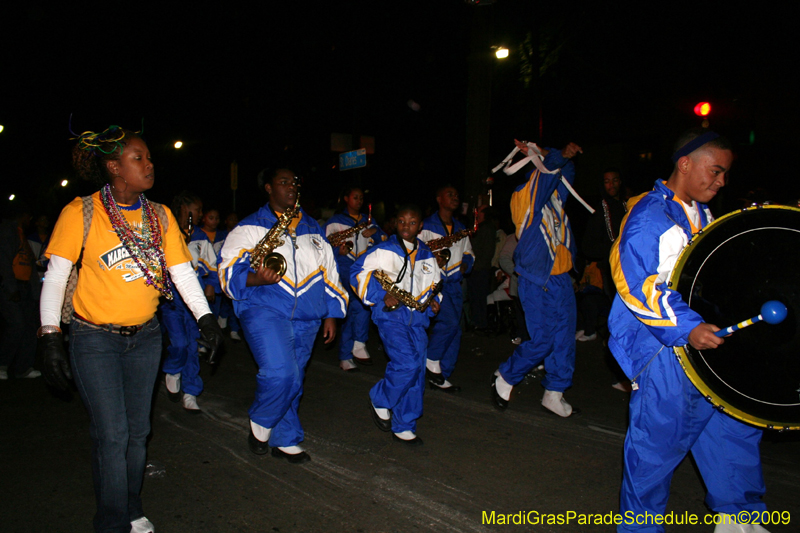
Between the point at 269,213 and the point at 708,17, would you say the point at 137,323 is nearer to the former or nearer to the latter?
the point at 269,213

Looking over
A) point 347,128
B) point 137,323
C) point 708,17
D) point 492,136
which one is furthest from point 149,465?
point 347,128

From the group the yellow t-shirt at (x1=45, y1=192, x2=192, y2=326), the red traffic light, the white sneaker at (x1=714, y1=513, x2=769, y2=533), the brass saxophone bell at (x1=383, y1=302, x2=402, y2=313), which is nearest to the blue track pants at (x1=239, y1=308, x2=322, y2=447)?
the brass saxophone bell at (x1=383, y1=302, x2=402, y2=313)

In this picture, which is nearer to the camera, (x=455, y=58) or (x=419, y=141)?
(x=455, y=58)

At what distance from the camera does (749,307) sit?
2.55 metres

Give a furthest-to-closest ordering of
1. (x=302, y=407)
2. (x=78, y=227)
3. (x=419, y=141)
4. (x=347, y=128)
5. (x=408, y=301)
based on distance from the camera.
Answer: (x=347, y=128)
(x=419, y=141)
(x=302, y=407)
(x=408, y=301)
(x=78, y=227)

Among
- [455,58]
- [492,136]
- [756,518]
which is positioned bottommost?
[756,518]

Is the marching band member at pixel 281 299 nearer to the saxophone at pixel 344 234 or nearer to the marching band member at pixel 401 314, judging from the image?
the marching band member at pixel 401 314

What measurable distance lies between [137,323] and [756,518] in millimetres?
3402

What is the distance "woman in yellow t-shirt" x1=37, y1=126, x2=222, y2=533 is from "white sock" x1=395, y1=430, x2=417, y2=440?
80.4 inches

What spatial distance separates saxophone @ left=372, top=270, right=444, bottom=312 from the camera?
4645 millimetres

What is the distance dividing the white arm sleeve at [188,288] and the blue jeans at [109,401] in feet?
1.05

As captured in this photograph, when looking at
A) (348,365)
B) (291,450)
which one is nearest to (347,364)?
(348,365)

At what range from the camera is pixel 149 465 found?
4094 millimetres

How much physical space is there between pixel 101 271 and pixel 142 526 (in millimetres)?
1444
